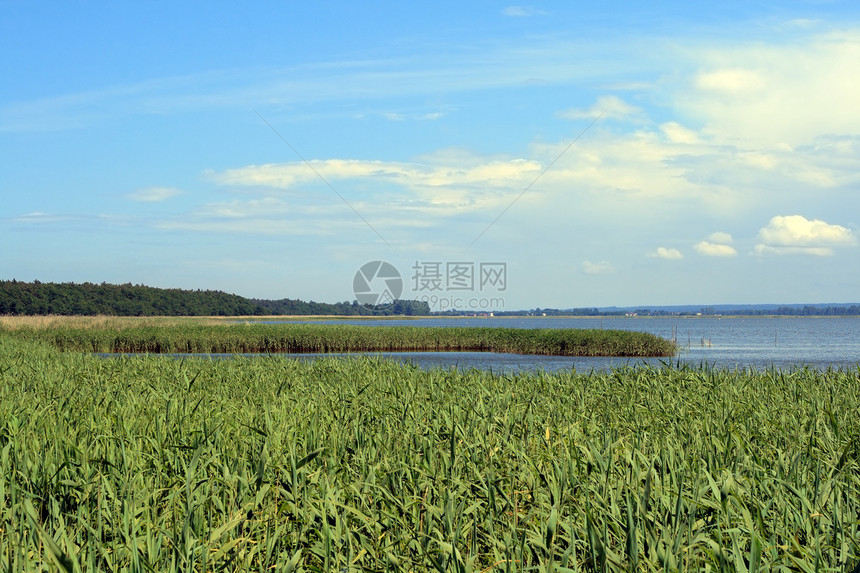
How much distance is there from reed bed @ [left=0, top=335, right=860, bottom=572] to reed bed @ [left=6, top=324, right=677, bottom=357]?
25.7 meters

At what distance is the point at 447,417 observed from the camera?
5.94m

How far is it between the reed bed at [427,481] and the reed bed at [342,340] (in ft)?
84.3

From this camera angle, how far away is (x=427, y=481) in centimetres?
408

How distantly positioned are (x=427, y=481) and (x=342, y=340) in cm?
3192

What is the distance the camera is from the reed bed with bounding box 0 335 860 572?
10.5 ft

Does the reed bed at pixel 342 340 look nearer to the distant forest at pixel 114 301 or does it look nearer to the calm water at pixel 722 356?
the calm water at pixel 722 356

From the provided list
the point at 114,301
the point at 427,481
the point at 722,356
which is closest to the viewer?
the point at 427,481

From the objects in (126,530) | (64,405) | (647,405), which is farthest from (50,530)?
(647,405)

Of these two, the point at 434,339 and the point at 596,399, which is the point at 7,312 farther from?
the point at 596,399

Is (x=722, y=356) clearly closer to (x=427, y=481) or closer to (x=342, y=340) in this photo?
(x=342, y=340)

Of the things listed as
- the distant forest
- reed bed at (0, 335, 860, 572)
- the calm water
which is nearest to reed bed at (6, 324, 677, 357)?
the calm water

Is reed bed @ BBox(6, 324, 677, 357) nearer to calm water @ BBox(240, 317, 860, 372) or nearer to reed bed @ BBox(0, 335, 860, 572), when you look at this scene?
calm water @ BBox(240, 317, 860, 372)

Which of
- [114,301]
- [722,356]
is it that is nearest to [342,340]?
[722,356]

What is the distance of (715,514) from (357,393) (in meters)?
4.71
